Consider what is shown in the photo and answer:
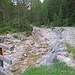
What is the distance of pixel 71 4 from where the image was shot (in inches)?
1432

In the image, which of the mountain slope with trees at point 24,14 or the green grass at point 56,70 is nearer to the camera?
the green grass at point 56,70

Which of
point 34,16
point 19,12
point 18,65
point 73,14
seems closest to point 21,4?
point 19,12

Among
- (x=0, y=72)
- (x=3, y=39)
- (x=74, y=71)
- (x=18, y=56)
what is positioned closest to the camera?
(x=0, y=72)

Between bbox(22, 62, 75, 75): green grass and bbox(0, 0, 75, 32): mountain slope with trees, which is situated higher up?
Answer: bbox(0, 0, 75, 32): mountain slope with trees

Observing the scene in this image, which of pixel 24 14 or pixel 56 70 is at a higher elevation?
pixel 24 14

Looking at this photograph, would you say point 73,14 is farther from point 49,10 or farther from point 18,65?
point 18,65

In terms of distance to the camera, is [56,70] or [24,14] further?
[24,14]

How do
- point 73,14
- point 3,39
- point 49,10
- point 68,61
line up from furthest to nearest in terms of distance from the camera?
point 49,10 → point 73,14 → point 3,39 → point 68,61

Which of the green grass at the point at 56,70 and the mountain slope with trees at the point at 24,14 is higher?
the mountain slope with trees at the point at 24,14

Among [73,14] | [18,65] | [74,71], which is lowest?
[18,65]

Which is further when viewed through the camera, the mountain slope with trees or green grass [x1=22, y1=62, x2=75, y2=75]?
the mountain slope with trees

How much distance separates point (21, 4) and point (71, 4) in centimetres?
1125

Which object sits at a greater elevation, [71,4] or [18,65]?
[71,4]

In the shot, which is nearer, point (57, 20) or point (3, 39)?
point (3, 39)
